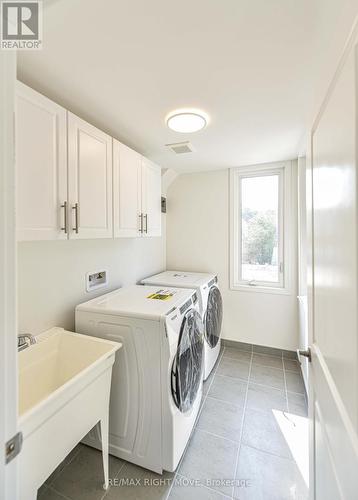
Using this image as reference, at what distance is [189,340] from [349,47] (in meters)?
1.57

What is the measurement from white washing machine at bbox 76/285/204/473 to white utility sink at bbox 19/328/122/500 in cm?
15

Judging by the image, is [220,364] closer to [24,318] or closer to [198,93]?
[24,318]

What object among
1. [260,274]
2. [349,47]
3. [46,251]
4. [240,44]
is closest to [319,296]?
[349,47]

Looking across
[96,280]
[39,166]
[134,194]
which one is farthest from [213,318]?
[39,166]

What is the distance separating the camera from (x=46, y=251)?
1.49m

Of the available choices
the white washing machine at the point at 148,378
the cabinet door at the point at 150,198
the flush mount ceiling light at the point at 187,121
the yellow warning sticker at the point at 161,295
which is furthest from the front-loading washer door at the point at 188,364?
the flush mount ceiling light at the point at 187,121

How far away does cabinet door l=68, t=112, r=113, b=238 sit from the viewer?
1.31m

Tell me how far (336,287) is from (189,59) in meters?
1.18

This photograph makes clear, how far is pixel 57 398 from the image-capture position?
3.10 feet

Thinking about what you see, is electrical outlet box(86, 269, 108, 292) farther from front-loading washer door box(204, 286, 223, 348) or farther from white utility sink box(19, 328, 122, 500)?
front-loading washer door box(204, 286, 223, 348)

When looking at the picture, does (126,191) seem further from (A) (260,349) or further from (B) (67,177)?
(A) (260,349)

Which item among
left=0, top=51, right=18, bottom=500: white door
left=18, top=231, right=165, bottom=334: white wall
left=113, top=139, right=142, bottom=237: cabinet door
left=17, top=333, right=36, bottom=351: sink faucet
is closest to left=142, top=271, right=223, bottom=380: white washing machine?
left=18, top=231, right=165, bottom=334: white wall

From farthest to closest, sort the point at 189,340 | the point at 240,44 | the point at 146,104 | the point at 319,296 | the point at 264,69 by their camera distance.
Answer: the point at 189,340
the point at 146,104
the point at 264,69
the point at 240,44
the point at 319,296

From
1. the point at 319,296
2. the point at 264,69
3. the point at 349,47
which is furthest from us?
the point at 264,69
